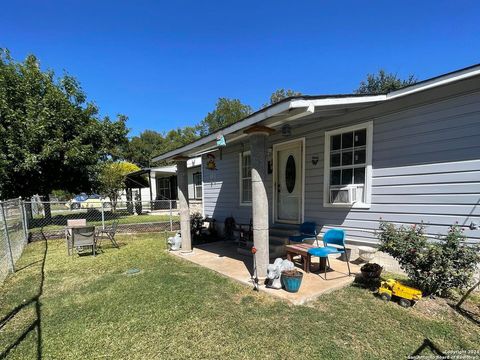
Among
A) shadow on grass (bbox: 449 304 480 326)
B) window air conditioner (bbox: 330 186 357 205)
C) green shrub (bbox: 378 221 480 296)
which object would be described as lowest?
shadow on grass (bbox: 449 304 480 326)

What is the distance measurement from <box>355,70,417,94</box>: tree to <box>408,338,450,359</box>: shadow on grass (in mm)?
23209

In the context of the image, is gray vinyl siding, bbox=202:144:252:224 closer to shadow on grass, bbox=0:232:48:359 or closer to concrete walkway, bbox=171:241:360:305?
concrete walkway, bbox=171:241:360:305

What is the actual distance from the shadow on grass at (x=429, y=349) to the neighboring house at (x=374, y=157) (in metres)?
2.07

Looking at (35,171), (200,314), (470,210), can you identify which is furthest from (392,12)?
(35,171)

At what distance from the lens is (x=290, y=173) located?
252 inches

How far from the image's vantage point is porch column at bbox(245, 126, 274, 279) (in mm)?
4027

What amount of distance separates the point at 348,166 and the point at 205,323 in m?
3.95

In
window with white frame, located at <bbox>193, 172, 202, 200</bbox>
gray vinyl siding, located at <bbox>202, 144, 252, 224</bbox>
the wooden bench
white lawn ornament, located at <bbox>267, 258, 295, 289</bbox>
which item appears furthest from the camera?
window with white frame, located at <bbox>193, 172, 202, 200</bbox>

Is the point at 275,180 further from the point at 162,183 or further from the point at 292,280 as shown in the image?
the point at 162,183

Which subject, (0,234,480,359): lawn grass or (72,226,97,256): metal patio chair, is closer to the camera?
(0,234,480,359): lawn grass

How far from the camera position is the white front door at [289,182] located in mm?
6121

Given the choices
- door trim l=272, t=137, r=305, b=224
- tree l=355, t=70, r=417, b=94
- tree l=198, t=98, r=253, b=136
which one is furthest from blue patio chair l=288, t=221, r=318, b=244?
tree l=198, t=98, r=253, b=136

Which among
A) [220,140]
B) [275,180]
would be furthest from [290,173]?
[220,140]

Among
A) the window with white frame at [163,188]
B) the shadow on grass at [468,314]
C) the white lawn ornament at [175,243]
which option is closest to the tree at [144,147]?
the window with white frame at [163,188]
